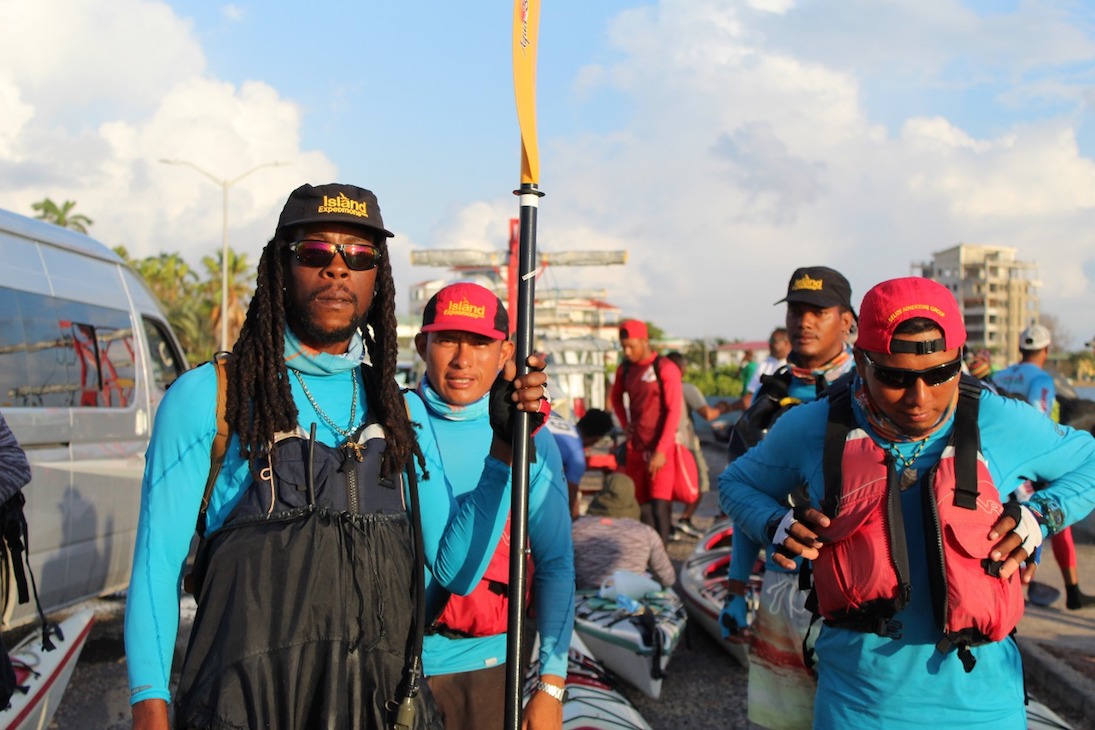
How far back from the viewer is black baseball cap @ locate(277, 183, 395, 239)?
7.99ft

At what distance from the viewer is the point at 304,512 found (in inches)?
87.0

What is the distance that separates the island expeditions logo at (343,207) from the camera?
245 centimetres

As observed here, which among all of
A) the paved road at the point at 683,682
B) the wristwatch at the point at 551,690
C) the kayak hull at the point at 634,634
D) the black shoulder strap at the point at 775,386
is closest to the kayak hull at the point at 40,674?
the paved road at the point at 683,682

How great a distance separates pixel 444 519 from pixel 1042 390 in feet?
23.7

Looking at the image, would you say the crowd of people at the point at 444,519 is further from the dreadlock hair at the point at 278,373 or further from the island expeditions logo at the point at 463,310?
the island expeditions logo at the point at 463,310

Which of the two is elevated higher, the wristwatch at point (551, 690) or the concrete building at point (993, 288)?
the concrete building at point (993, 288)

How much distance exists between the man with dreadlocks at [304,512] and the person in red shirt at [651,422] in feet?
21.7

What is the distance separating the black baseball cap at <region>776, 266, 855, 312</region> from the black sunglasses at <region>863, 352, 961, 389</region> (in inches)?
80.7

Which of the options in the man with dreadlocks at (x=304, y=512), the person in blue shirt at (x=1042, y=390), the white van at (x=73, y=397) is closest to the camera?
the man with dreadlocks at (x=304, y=512)


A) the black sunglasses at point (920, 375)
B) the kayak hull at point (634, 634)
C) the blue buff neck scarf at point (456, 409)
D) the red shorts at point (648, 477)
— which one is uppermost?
the black sunglasses at point (920, 375)

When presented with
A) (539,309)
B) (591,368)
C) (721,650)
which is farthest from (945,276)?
(721,650)

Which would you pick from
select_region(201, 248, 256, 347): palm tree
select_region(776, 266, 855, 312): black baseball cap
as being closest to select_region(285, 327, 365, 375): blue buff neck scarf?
select_region(776, 266, 855, 312): black baseball cap

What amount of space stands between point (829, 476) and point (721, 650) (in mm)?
4761

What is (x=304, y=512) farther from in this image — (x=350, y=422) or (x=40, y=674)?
(x=40, y=674)
